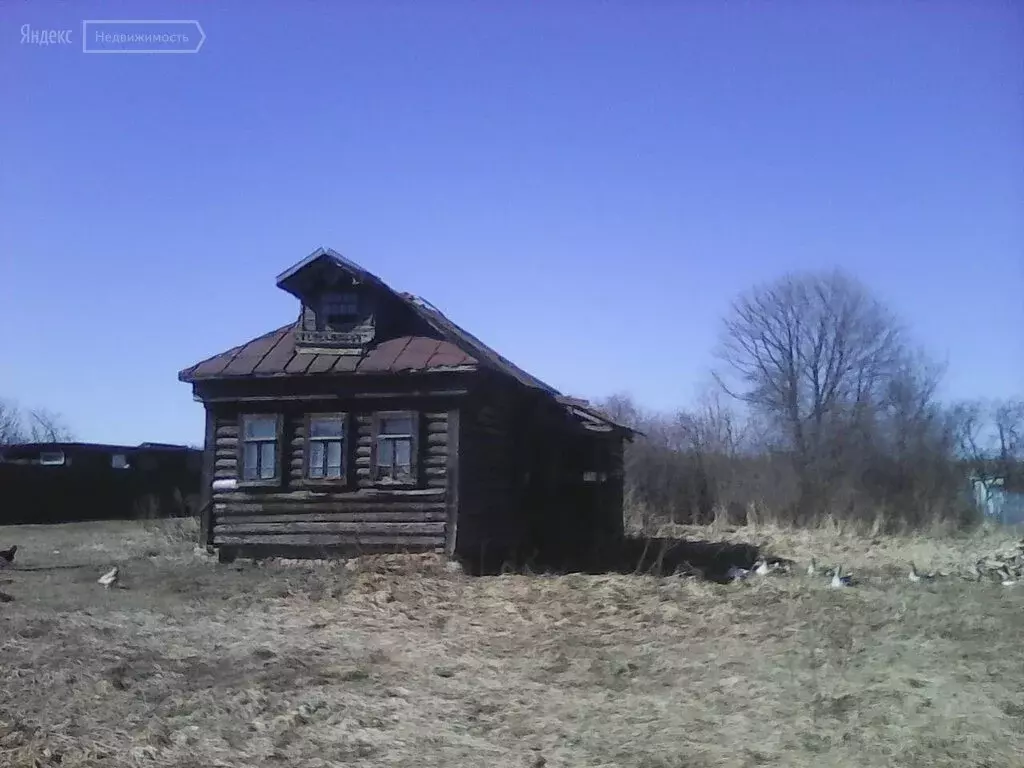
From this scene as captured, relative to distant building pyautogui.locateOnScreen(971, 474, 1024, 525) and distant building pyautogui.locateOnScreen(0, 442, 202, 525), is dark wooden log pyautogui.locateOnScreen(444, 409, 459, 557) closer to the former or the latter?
distant building pyautogui.locateOnScreen(0, 442, 202, 525)

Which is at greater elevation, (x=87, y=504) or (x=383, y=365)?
(x=383, y=365)

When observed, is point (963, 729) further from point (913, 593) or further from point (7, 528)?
point (7, 528)

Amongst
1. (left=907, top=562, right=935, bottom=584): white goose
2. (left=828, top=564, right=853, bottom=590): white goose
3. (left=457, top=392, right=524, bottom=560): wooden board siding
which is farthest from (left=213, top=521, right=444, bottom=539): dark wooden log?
(left=907, top=562, right=935, bottom=584): white goose

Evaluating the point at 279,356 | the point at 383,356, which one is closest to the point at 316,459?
the point at 279,356

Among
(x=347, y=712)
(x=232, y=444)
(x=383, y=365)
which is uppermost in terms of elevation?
(x=383, y=365)

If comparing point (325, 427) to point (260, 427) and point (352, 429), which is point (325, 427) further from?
point (260, 427)

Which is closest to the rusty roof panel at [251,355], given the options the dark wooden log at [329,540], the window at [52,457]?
the dark wooden log at [329,540]

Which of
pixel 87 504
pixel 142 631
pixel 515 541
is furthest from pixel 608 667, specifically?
pixel 87 504

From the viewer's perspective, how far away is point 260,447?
16.6 metres

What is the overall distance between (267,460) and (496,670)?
27.7ft

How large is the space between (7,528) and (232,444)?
15502 millimetres

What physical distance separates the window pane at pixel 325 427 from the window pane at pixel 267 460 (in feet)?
2.71

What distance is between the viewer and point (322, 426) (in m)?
16.3

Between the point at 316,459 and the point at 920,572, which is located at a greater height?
the point at 316,459
